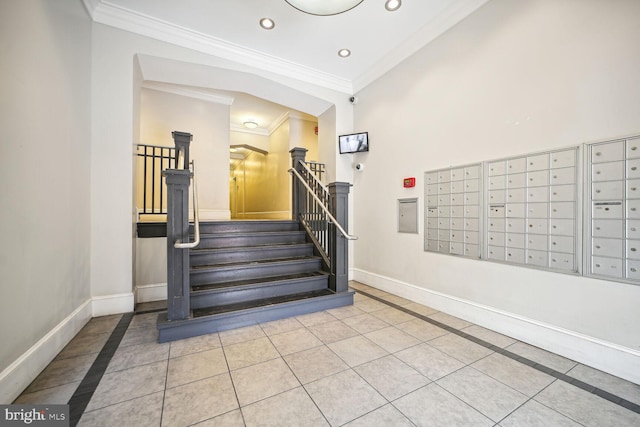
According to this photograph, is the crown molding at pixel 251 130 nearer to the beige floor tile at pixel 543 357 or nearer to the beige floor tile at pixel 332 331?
the beige floor tile at pixel 332 331

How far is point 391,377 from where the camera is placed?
1810mm

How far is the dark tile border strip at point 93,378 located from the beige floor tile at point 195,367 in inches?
17.3

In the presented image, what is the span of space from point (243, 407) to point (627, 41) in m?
3.62

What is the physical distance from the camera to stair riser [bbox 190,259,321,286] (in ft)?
9.54

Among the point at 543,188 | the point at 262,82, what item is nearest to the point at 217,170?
the point at 262,82

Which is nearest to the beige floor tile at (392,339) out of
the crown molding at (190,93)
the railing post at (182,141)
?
→ the railing post at (182,141)

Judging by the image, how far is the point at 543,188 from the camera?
222 centimetres

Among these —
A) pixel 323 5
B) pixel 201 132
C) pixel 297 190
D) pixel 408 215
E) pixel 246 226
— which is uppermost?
pixel 323 5

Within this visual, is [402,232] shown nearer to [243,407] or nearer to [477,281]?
[477,281]

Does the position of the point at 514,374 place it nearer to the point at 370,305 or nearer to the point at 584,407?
the point at 584,407

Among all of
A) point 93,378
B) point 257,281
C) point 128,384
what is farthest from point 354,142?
point 93,378

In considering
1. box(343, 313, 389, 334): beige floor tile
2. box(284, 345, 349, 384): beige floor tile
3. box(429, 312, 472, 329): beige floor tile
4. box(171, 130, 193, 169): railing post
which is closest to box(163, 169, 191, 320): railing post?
box(284, 345, 349, 384): beige floor tile

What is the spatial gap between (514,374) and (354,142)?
358 centimetres

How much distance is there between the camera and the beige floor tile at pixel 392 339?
2240mm
